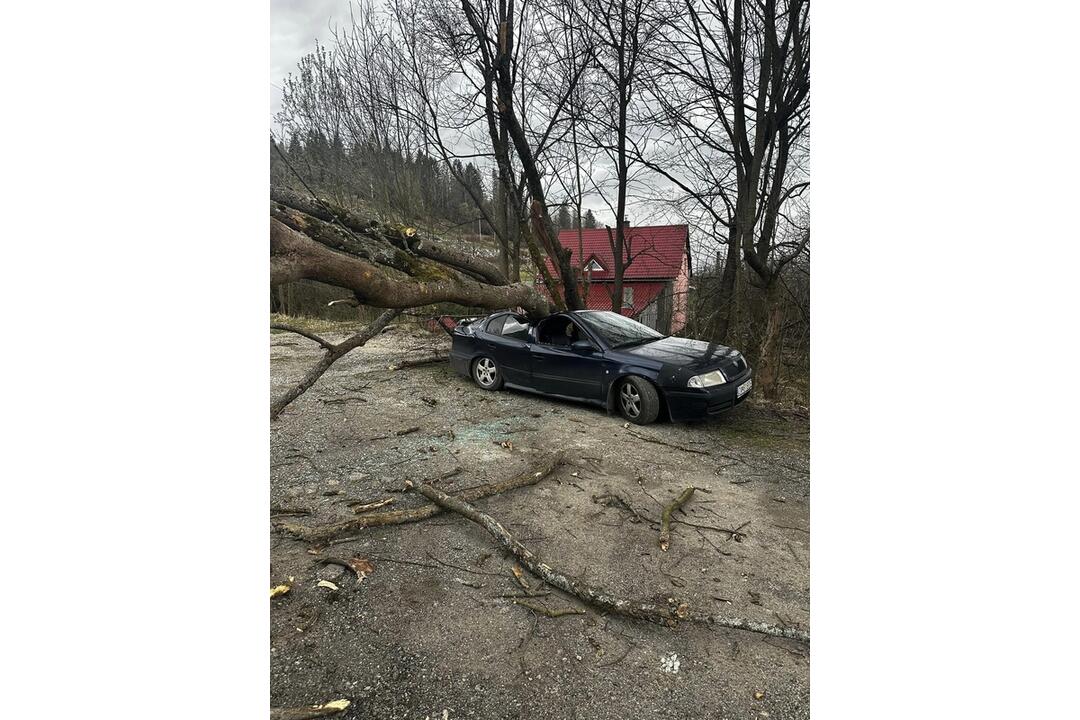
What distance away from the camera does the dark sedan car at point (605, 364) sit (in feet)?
5.04

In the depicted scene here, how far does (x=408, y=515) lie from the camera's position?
1101 millimetres

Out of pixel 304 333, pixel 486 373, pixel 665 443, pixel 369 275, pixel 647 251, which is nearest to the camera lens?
pixel 304 333

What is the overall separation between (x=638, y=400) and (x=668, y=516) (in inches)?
30.7

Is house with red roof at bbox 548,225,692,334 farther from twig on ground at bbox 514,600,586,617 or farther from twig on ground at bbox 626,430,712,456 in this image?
twig on ground at bbox 514,600,586,617

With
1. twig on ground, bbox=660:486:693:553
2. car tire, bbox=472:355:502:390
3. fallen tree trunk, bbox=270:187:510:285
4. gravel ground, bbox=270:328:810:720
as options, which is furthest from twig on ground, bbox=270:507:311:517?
car tire, bbox=472:355:502:390

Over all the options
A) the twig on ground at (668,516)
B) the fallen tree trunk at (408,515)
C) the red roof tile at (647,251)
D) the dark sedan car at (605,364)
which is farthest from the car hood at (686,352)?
the fallen tree trunk at (408,515)

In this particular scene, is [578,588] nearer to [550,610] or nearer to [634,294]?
[550,610]

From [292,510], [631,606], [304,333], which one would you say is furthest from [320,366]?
[631,606]

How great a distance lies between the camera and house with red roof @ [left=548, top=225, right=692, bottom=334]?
4.48 ft

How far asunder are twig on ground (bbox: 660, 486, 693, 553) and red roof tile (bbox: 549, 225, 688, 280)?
2.26ft

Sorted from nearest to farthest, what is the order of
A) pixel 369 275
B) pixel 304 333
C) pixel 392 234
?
pixel 304 333
pixel 369 275
pixel 392 234

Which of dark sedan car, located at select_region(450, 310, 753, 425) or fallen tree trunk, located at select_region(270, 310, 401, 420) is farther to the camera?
dark sedan car, located at select_region(450, 310, 753, 425)

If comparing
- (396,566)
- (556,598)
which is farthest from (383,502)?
(556,598)

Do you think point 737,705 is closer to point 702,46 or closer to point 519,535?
point 519,535
